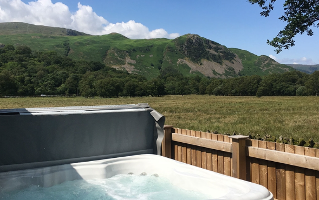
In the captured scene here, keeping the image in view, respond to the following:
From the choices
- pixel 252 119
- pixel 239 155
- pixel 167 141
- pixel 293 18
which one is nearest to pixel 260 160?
pixel 239 155

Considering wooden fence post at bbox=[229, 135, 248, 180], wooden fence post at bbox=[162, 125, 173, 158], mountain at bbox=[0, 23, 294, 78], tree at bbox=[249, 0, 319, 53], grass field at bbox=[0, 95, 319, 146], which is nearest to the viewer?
wooden fence post at bbox=[229, 135, 248, 180]

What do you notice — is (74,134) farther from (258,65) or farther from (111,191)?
(258,65)

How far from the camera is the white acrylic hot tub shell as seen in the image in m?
3.63

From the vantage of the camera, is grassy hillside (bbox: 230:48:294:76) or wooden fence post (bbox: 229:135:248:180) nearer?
wooden fence post (bbox: 229:135:248:180)

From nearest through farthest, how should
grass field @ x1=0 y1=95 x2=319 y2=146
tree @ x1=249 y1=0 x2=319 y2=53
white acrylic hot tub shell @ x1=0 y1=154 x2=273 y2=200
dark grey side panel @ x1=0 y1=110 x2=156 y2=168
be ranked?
white acrylic hot tub shell @ x1=0 y1=154 x2=273 y2=200
dark grey side panel @ x1=0 y1=110 x2=156 y2=168
tree @ x1=249 y1=0 x2=319 y2=53
grass field @ x1=0 y1=95 x2=319 y2=146

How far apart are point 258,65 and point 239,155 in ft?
592

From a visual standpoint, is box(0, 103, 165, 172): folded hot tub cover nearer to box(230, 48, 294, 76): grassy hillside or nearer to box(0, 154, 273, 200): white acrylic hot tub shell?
box(0, 154, 273, 200): white acrylic hot tub shell

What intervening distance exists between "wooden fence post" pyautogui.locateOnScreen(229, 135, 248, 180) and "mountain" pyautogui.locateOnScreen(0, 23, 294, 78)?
133 meters

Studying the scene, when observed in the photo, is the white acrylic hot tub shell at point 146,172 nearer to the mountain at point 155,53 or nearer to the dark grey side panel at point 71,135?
the dark grey side panel at point 71,135

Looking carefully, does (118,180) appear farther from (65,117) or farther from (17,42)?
(17,42)

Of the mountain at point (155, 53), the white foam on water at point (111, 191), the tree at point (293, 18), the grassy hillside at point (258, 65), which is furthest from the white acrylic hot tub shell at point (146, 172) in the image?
the grassy hillside at point (258, 65)

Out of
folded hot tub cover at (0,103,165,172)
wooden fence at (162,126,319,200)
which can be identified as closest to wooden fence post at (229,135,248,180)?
wooden fence at (162,126,319,200)

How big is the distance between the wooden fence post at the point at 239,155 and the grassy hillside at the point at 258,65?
530 feet

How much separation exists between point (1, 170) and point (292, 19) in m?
7.47
